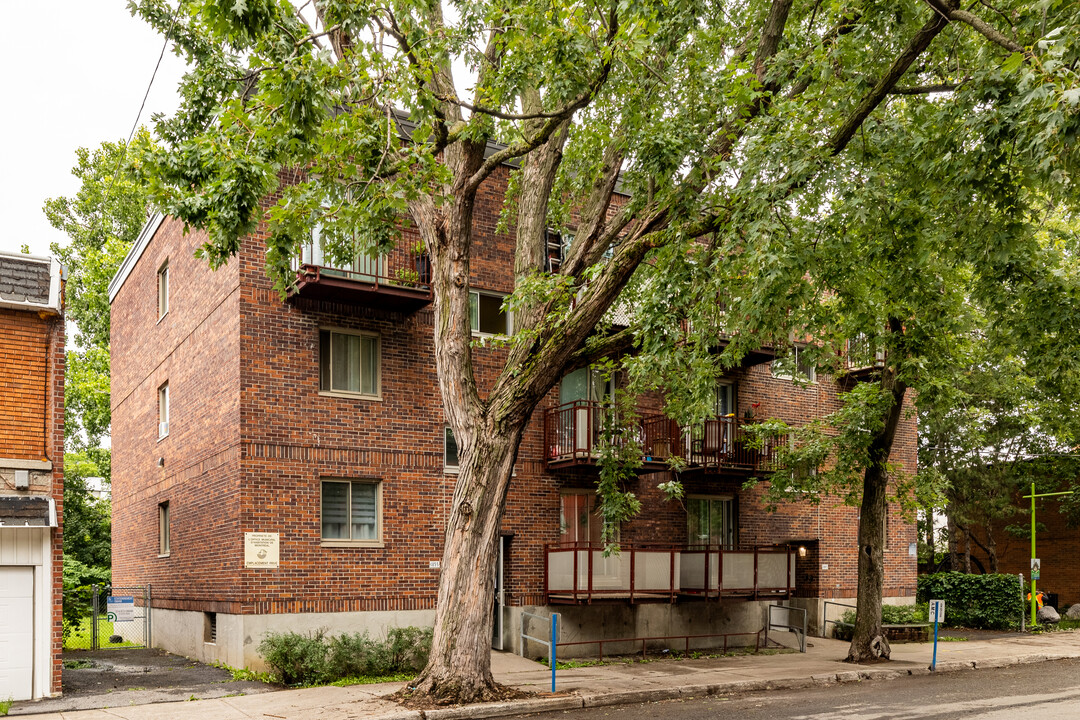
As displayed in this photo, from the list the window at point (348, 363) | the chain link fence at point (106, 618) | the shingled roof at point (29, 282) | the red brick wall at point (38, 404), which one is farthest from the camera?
the chain link fence at point (106, 618)

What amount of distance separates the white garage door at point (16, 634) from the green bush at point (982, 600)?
2421 centimetres

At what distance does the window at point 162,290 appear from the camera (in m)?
22.2

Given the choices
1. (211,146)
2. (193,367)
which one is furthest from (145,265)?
(211,146)

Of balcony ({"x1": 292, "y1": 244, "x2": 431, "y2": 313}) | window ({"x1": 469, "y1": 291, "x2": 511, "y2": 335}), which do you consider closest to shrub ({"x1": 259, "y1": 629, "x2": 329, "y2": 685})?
balcony ({"x1": 292, "y1": 244, "x2": 431, "y2": 313})

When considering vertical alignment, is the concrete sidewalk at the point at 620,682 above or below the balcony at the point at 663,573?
below

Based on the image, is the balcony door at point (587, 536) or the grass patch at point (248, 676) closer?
the grass patch at point (248, 676)

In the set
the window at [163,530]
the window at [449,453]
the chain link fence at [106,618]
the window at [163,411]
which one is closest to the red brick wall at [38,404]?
the chain link fence at [106,618]

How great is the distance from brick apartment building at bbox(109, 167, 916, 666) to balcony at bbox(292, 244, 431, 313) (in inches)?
1.8

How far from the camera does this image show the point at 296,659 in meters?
14.7

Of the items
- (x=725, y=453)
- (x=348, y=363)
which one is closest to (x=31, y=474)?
(x=348, y=363)

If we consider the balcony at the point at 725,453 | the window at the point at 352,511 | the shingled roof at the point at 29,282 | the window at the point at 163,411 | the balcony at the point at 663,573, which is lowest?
the balcony at the point at 663,573

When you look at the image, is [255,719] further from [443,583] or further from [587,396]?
[587,396]

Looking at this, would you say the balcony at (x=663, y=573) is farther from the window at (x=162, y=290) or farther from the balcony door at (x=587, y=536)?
the window at (x=162, y=290)

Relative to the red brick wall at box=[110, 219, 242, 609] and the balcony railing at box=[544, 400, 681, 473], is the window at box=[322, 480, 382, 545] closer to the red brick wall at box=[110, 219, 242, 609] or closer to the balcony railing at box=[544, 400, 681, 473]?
the red brick wall at box=[110, 219, 242, 609]
